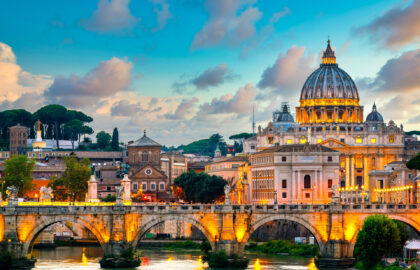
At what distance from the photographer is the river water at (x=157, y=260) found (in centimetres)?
8856

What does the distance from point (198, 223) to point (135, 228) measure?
4.73 metres

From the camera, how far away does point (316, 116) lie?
19038cm

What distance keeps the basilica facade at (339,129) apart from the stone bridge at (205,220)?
68.5 metres

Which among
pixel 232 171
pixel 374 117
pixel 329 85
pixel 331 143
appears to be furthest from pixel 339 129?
pixel 232 171

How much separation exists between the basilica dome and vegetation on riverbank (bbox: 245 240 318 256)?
84.5m

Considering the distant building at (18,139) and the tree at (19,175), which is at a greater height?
the distant building at (18,139)

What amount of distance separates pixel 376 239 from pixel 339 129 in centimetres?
9909

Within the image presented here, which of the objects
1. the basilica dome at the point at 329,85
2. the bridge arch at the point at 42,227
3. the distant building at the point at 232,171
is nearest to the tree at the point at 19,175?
the distant building at the point at 232,171

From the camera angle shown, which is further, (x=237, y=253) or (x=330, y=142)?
(x=330, y=142)

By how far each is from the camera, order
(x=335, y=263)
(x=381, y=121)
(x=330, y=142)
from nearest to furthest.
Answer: (x=335, y=263), (x=330, y=142), (x=381, y=121)

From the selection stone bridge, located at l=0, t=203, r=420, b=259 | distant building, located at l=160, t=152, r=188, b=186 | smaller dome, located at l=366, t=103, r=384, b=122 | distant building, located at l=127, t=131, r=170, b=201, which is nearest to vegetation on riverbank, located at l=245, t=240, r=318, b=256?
stone bridge, located at l=0, t=203, r=420, b=259

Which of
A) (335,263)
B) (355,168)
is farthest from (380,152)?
(335,263)

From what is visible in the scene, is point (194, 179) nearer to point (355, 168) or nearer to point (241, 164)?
point (241, 164)

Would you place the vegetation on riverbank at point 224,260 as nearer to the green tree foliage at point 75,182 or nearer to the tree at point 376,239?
the tree at point 376,239
